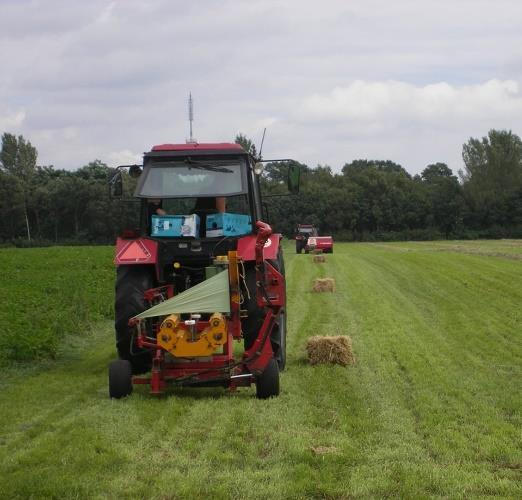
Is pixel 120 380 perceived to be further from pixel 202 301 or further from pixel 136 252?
pixel 136 252

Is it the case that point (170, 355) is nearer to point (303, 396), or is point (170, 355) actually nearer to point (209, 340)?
point (209, 340)

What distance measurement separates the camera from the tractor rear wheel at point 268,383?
8.58 meters

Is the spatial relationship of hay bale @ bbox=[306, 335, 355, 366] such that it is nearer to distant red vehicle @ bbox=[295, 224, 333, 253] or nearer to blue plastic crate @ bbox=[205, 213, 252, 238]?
blue plastic crate @ bbox=[205, 213, 252, 238]

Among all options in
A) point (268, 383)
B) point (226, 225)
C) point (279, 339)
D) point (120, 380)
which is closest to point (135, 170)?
point (226, 225)

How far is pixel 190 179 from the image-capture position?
10.1m

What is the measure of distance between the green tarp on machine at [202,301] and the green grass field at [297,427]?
965mm

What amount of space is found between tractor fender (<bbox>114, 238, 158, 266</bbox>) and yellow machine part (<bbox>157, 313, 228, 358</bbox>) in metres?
1.37

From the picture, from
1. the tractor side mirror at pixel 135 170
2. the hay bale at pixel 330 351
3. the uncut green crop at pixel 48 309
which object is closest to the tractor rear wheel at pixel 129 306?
the tractor side mirror at pixel 135 170

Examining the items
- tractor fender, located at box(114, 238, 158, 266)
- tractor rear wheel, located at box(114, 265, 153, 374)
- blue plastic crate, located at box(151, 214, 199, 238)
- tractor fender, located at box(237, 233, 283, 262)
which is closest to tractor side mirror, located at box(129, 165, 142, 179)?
blue plastic crate, located at box(151, 214, 199, 238)

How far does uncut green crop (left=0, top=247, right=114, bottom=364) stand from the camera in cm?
1195

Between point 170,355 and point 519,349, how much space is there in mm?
6070

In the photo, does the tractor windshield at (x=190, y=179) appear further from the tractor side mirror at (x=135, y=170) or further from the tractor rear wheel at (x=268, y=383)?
the tractor rear wheel at (x=268, y=383)

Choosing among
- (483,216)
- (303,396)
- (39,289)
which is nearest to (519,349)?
(303,396)

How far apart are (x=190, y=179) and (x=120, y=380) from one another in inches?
111
